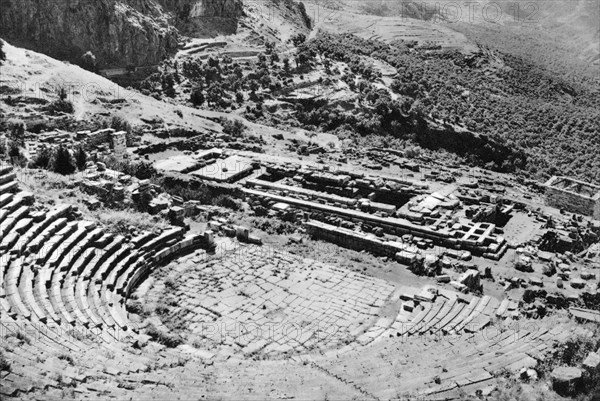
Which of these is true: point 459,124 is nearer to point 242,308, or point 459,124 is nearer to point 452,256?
point 452,256

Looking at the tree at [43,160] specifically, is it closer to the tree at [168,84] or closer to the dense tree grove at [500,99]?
the tree at [168,84]

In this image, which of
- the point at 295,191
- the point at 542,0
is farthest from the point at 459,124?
the point at 542,0

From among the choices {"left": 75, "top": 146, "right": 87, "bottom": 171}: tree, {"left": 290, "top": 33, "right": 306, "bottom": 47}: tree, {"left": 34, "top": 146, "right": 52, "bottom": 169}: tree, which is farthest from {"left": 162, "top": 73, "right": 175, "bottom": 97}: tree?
{"left": 34, "top": 146, "right": 52, "bottom": 169}: tree

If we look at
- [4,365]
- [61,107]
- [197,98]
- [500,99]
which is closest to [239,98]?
[197,98]

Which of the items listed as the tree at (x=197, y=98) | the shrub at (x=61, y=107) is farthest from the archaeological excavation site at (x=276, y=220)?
the shrub at (x=61, y=107)

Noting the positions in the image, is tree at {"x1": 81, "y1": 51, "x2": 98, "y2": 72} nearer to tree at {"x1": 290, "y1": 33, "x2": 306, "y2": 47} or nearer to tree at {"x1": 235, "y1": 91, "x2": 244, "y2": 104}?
tree at {"x1": 235, "y1": 91, "x2": 244, "y2": 104}

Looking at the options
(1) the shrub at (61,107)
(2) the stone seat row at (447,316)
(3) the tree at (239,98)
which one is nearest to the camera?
(2) the stone seat row at (447,316)
